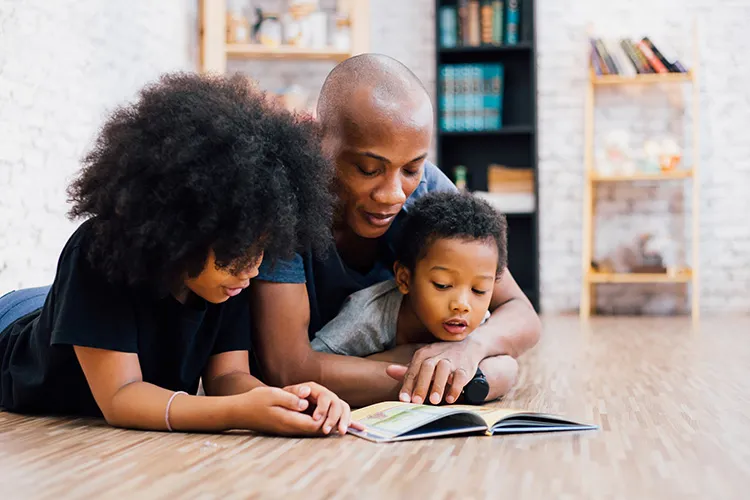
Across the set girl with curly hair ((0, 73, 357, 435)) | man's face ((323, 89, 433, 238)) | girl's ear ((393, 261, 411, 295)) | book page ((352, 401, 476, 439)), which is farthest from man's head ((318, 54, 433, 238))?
book page ((352, 401, 476, 439))

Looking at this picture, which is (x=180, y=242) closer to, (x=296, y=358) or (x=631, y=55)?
(x=296, y=358)

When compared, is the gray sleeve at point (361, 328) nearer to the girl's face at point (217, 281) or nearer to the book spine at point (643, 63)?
the girl's face at point (217, 281)

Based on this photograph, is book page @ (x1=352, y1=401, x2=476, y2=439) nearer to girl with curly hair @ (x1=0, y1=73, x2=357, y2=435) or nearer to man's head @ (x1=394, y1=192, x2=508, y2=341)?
girl with curly hair @ (x1=0, y1=73, x2=357, y2=435)

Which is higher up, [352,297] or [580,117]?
[580,117]

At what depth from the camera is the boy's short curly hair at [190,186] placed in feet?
4.59

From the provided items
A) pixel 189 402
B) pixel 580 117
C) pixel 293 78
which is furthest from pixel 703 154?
pixel 189 402

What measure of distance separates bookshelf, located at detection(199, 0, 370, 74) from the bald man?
2.53m

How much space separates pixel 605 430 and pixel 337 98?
2.85ft

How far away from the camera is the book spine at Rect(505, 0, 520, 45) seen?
5430 mm

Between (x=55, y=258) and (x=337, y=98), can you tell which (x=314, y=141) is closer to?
(x=337, y=98)

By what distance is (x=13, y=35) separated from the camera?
2.73 meters

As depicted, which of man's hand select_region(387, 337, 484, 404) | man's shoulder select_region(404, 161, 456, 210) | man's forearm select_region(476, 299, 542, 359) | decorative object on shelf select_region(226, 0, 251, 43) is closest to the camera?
man's hand select_region(387, 337, 484, 404)

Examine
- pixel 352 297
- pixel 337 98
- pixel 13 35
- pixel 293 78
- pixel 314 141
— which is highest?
pixel 293 78

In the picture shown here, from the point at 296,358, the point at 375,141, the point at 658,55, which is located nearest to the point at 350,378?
the point at 296,358
